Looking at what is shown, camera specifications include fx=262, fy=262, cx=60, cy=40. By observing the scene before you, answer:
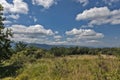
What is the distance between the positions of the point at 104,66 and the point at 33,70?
26.3 feet

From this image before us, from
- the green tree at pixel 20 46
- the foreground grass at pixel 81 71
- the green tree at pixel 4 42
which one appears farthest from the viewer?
the green tree at pixel 20 46

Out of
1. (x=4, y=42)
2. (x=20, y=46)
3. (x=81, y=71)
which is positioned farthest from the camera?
(x=20, y=46)

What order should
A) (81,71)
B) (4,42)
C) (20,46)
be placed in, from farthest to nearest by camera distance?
(20,46) → (4,42) → (81,71)

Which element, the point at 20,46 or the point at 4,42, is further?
the point at 20,46

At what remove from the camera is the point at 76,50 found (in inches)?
2894

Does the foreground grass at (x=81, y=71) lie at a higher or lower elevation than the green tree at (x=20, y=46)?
lower

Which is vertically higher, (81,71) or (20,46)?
(20,46)

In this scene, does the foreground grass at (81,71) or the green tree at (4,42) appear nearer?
the foreground grass at (81,71)

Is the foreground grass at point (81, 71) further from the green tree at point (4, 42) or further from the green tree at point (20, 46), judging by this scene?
the green tree at point (20, 46)

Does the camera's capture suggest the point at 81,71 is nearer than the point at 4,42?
Yes

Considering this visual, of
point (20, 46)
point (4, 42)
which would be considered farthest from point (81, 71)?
point (20, 46)

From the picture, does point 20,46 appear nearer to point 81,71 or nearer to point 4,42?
point 4,42

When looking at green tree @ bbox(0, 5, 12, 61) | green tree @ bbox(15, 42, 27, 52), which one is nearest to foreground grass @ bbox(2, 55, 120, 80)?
green tree @ bbox(0, 5, 12, 61)

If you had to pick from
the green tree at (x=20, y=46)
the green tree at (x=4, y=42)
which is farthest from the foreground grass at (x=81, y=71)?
the green tree at (x=20, y=46)
